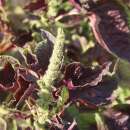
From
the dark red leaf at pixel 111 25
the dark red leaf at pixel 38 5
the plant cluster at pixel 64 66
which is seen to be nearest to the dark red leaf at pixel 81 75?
the plant cluster at pixel 64 66

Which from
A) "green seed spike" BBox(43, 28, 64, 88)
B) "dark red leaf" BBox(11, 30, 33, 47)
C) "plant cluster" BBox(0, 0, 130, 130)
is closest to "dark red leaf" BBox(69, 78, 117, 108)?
"plant cluster" BBox(0, 0, 130, 130)

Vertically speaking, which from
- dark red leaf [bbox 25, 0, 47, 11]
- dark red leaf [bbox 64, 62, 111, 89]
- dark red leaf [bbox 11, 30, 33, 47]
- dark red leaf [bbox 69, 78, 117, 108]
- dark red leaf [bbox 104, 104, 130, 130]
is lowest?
dark red leaf [bbox 104, 104, 130, 130]

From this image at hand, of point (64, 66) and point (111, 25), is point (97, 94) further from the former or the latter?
point (111, 25)

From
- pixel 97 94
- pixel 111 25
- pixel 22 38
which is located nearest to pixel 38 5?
pixel 22 38

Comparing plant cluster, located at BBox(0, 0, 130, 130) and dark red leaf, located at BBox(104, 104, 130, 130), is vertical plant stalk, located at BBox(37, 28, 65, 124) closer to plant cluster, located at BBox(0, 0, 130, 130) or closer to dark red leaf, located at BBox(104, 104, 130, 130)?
plant cluster, located at BBox(0, 0, 130, 130)

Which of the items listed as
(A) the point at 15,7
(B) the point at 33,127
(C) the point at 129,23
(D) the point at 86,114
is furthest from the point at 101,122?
(A) the point at 15,7

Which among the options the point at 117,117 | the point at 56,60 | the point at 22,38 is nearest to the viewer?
the point at 56,60

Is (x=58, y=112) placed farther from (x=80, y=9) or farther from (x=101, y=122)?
(x=80, y=9)

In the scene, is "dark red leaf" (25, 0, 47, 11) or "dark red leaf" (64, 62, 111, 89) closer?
"dark red leaf" (64, 62, 111, 89)

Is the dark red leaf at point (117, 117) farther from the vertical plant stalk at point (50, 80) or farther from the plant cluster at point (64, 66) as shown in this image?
the vertical plant stalk at point (50, 80)
